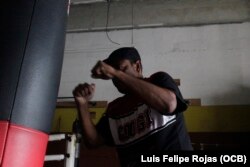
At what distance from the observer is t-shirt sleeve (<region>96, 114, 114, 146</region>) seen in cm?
129

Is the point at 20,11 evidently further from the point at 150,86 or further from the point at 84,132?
the point at 84,132

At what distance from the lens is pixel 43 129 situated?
905mm

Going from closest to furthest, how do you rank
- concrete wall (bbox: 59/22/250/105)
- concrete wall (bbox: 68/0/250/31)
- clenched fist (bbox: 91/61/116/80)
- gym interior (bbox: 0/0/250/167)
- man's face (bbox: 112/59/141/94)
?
1. clenched fist (bbox: 91/61/116/80)
2. man's face (bbox: 112/59/141/94)
3. gym interior (bbox: 0/0/250/167)
4. concrete wall (bbox: 59/22/250/105)
5. concrete wall (bbox: 68/0/250/31)

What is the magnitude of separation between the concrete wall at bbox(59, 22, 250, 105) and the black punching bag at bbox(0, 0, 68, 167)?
7.57 feet

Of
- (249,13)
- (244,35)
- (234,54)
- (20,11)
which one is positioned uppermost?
(249,13)

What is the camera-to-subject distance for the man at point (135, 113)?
1.01 metres

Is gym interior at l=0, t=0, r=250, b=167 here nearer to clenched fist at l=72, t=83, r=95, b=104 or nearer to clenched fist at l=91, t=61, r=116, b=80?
clenched fist at l=72, t=83, r=95, b=104

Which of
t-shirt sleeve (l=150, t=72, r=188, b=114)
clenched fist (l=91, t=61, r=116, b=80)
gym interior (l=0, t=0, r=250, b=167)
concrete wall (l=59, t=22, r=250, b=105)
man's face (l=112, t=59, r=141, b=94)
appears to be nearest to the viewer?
clenched fist (l=91, t=61, r=116, b=80)

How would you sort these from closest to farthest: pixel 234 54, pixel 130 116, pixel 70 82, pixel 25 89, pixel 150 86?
1. pixel 25 89
2. pixel 150 86
3. pixel 130 116
4. pixel 234 54
5. pixel 70 82

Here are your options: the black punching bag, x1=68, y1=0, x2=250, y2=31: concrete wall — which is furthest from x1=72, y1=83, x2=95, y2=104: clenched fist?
x1=68, y1=0, x2=250, y2=31: concrete wall

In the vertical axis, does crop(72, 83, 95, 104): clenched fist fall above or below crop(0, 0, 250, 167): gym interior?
below

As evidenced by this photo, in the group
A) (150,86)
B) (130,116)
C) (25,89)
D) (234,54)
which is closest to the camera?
(25,89)

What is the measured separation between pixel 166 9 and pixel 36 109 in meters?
2.90

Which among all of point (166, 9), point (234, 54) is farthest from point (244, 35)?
point (166, 9)
